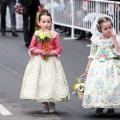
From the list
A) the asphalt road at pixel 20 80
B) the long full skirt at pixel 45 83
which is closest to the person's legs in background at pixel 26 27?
the asphalt road at pixel 20 80

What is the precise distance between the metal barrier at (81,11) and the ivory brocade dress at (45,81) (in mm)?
8182

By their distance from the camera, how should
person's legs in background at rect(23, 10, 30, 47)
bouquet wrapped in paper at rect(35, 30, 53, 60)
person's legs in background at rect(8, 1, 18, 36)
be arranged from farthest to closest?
person's legs in background at rect(8, 1, 18, 36) → person's legs in background at rect(23, 10, 30, 47) → bouquet wrapped in paper at rect(35, 30, 53, 60)

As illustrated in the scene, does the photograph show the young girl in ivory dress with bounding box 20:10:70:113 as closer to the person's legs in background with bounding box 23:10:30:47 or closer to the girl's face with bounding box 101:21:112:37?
the girl's face with bounding box 101:21:112:37

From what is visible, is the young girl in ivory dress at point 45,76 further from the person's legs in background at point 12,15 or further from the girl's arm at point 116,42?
the person's legs in background at point 12,15

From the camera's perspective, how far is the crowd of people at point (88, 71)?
9.43 metres

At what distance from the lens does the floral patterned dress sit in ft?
30.8

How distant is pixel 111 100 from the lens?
937 centimetres

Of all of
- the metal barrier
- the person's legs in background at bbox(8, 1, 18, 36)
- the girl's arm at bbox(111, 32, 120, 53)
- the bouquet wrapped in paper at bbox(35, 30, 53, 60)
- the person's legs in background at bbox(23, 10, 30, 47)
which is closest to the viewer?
the girl's arm at bbox(111, 32, 120, 53)

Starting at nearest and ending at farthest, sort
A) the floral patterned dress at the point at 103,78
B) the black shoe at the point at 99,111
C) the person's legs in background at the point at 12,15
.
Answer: the floral patterned dress at the point at 103,78, the black shoe at the point at 99,111, the person's legs in background at the point at 12,15

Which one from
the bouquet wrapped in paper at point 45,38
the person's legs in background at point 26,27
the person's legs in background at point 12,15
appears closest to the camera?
the bouquet wrapped in paper at point 45,38

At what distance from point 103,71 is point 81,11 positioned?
1061 cm

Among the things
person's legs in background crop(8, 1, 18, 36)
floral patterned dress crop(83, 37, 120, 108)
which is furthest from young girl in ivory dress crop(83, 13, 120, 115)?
person's legs in background crop(8, 1, 18, 36)

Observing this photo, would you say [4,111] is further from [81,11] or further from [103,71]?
[81,11]

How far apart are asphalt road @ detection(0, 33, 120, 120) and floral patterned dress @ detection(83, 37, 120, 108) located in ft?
0.81
